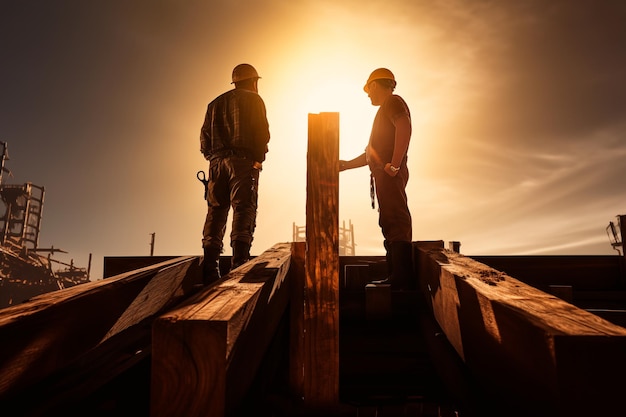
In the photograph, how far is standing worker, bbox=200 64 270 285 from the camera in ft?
11.2

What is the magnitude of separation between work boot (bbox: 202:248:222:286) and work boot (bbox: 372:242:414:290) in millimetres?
1553

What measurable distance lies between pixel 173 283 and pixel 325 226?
1.39 meters

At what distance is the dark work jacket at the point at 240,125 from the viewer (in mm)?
3646

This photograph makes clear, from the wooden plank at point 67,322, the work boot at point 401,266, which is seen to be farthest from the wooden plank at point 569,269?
the wooden plank at point 67,322

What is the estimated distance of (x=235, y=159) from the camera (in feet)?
11.8

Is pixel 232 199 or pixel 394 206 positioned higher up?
pixel 232 199

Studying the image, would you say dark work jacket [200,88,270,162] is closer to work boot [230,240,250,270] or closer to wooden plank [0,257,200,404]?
work boot [230,240,250,270]

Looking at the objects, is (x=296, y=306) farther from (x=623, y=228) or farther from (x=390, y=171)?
(x=623, y=228)

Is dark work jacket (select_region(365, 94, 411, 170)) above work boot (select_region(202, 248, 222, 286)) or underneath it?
above

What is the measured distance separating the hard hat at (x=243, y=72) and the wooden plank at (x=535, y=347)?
11.2 feet

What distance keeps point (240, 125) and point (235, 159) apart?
39 centimetres

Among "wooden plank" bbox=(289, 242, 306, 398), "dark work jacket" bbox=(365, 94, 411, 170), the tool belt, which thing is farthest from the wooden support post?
the tool belt

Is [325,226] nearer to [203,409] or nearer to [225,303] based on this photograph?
[225,303]

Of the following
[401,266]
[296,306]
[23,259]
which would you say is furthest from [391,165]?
[23,259]
